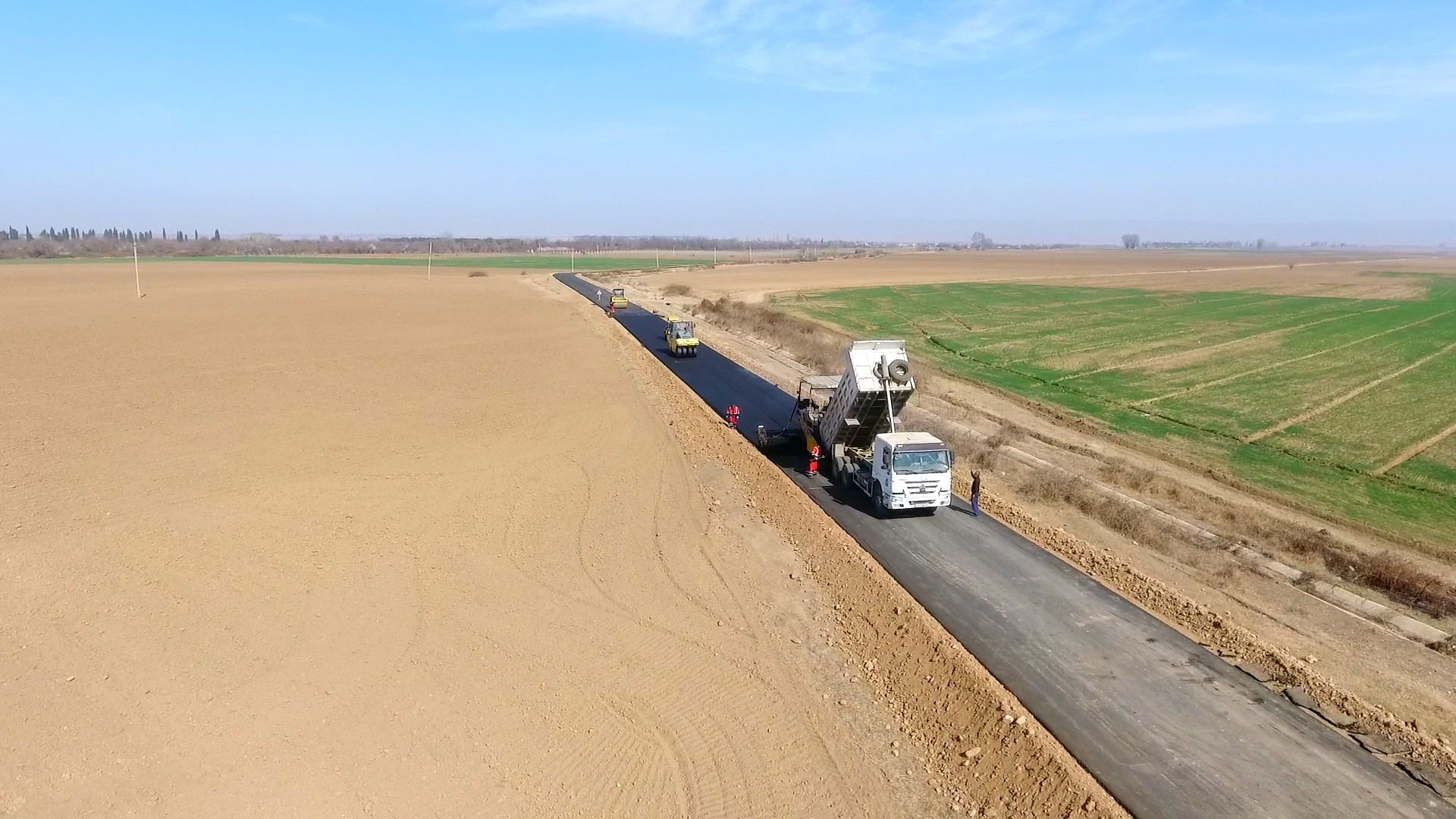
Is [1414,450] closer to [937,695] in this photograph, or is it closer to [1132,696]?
[1132,696]

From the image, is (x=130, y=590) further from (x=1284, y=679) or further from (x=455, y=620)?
(x=1284, y=679)

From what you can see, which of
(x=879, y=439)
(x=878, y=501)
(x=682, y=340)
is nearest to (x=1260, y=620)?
(x=878, y=501)

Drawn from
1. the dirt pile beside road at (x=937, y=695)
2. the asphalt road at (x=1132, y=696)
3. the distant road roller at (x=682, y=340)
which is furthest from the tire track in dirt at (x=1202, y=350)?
the dirt pile beside road at (x=937, y=695)

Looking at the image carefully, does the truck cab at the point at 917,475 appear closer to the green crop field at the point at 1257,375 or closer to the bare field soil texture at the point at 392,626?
the bare field soil texture at the point at 392,626

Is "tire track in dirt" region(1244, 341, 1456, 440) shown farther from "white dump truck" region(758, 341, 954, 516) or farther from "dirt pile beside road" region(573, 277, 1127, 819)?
"dirt pile beside road" region(573, 277, 1127, 819)

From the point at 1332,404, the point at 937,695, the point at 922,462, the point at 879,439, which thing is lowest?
the point at 937,695

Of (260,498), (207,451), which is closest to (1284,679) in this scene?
(260,498)

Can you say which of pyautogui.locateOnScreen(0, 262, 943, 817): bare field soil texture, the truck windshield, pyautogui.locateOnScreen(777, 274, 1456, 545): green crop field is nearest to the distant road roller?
pyautogui.locateOnScreen(0, 262, 943, 817): bare field soil texture
